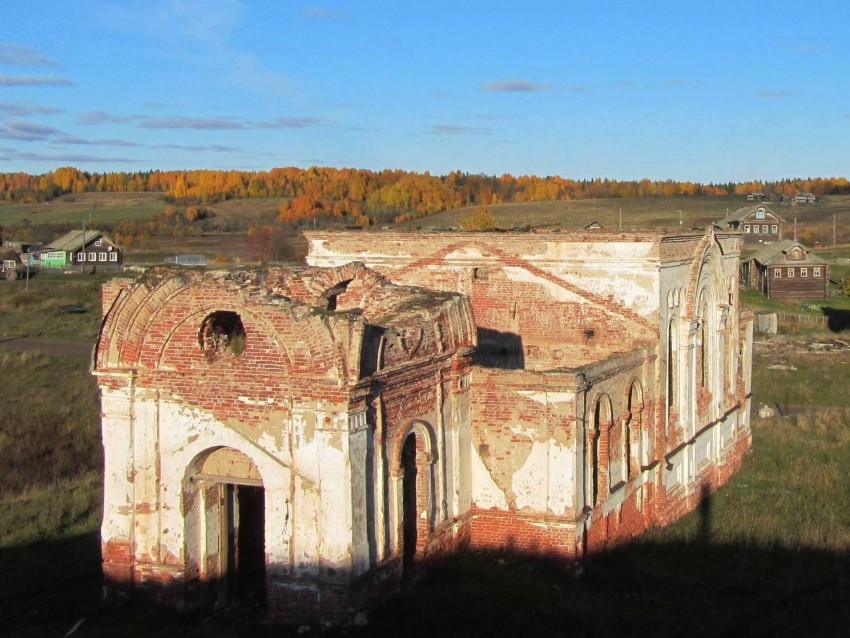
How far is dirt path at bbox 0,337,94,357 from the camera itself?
3666 cm

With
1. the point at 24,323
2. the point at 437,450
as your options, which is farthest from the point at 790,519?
the point at 24,323

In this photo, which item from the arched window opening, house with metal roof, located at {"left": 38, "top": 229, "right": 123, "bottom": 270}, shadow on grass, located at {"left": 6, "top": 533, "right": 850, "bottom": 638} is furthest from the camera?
house with metal roof, located at {"left": 38, "top": 229, "right": 123, "bottom": 270}

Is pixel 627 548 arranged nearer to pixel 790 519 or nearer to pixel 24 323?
pixel 790 519

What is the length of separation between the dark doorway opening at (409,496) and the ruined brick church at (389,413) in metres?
0.03

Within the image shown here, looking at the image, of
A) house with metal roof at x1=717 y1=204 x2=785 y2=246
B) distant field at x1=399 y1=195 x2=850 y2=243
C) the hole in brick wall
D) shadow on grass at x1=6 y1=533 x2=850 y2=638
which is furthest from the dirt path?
house with metal roof at x1=717 y1=204 x2=785 y2=246

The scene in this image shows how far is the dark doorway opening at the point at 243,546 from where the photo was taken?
40.8 feet

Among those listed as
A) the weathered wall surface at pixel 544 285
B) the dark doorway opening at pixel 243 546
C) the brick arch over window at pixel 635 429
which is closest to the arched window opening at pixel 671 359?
the weathered wall surface at pixel 544 285

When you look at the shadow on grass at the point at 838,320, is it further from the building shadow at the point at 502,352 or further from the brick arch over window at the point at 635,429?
the brick arch over window at the point at 635,429

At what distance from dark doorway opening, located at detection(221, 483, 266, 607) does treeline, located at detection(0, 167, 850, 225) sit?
6866 centimetres

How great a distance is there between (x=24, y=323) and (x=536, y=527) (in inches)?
1343

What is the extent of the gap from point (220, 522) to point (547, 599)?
4.07 m

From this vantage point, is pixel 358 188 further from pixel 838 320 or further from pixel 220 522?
pixel 220 522

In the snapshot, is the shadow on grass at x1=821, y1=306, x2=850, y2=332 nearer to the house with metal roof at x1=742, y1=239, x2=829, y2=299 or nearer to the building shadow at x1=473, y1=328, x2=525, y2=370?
the house with metal roof at x1=742, y1=239, x2=829, y2=299

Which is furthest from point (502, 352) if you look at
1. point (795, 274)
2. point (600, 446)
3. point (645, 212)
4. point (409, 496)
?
point (645, 212)
